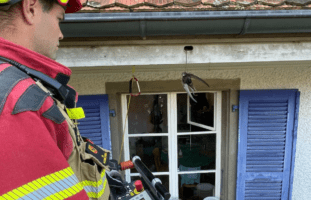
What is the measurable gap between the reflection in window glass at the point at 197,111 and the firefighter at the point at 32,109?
220 centimetres

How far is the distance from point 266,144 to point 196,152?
1039 millimetres

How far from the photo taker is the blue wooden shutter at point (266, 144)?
2.50 metres

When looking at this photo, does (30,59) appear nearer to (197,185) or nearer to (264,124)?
(264,124)

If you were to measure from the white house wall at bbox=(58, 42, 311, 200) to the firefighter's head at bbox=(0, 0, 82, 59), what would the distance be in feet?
3.79

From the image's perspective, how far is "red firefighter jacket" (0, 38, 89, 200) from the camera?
447 mm

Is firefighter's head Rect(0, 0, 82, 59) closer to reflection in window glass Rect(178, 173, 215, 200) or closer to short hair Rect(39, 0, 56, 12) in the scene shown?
short hair Rect(39, 0, 56, 12)

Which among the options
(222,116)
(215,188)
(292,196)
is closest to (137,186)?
(222,116)

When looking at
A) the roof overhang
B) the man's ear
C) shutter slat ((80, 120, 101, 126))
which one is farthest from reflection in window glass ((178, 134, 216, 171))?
the man's ear

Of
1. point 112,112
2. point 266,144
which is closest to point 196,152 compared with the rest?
point 266,144

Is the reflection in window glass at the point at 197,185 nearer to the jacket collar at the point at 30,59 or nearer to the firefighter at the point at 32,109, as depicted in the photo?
the firefighter at the point at 32,109

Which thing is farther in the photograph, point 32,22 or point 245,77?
point 245,77

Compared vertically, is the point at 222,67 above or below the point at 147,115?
above

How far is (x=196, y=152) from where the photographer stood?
3123 mm

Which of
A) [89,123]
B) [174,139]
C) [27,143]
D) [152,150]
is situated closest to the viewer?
[27,143]
